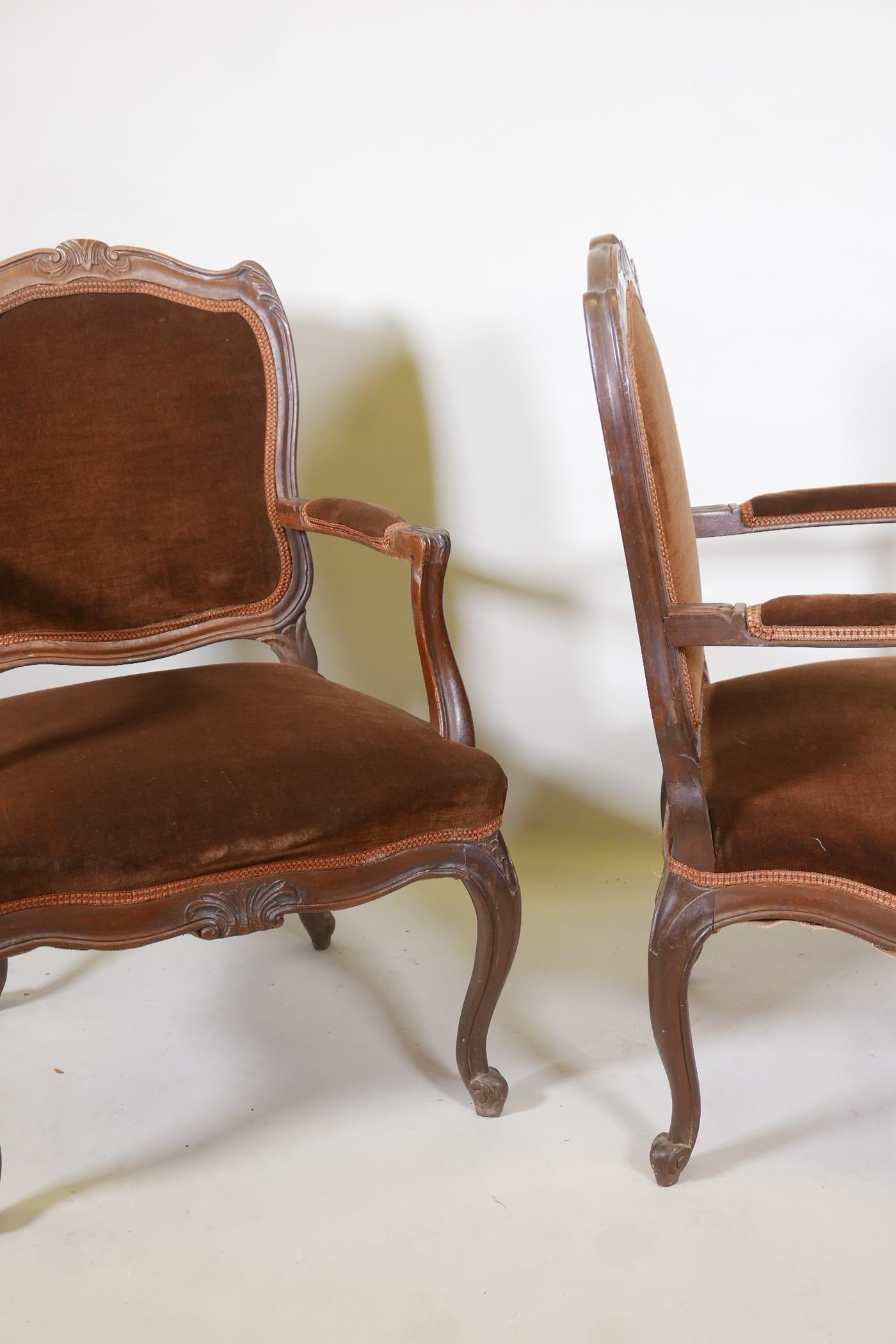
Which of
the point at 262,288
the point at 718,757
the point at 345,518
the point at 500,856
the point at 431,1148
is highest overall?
the point at 262,288

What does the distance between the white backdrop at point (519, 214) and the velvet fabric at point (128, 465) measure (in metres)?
0.49

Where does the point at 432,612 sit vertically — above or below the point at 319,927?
above

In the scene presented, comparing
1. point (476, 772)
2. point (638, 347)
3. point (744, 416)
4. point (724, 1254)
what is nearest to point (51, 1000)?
point (476, 772)

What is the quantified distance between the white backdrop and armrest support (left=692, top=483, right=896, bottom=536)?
1.28ft

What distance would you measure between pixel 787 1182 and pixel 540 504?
1.33 m

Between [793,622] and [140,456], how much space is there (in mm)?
1088

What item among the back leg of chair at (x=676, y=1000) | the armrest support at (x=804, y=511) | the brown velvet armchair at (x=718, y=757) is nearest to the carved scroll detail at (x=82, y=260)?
the brown velvet armchair at (x=718, y=757)

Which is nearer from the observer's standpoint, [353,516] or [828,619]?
[828,619]

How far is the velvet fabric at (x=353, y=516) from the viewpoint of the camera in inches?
67.6

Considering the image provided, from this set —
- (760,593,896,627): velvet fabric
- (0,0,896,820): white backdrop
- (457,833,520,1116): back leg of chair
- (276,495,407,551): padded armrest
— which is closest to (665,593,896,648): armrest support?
(760,593,896,627): velvet fabric

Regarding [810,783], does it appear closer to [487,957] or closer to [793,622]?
[793,622]

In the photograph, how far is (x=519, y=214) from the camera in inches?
87.2

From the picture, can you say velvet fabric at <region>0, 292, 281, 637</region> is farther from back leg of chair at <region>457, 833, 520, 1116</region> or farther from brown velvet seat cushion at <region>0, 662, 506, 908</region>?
back leg of chair at <region>457, 833, 520, 1116</region>

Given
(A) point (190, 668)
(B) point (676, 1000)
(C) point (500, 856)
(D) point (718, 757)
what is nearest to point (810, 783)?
(D) point (718, 757)
